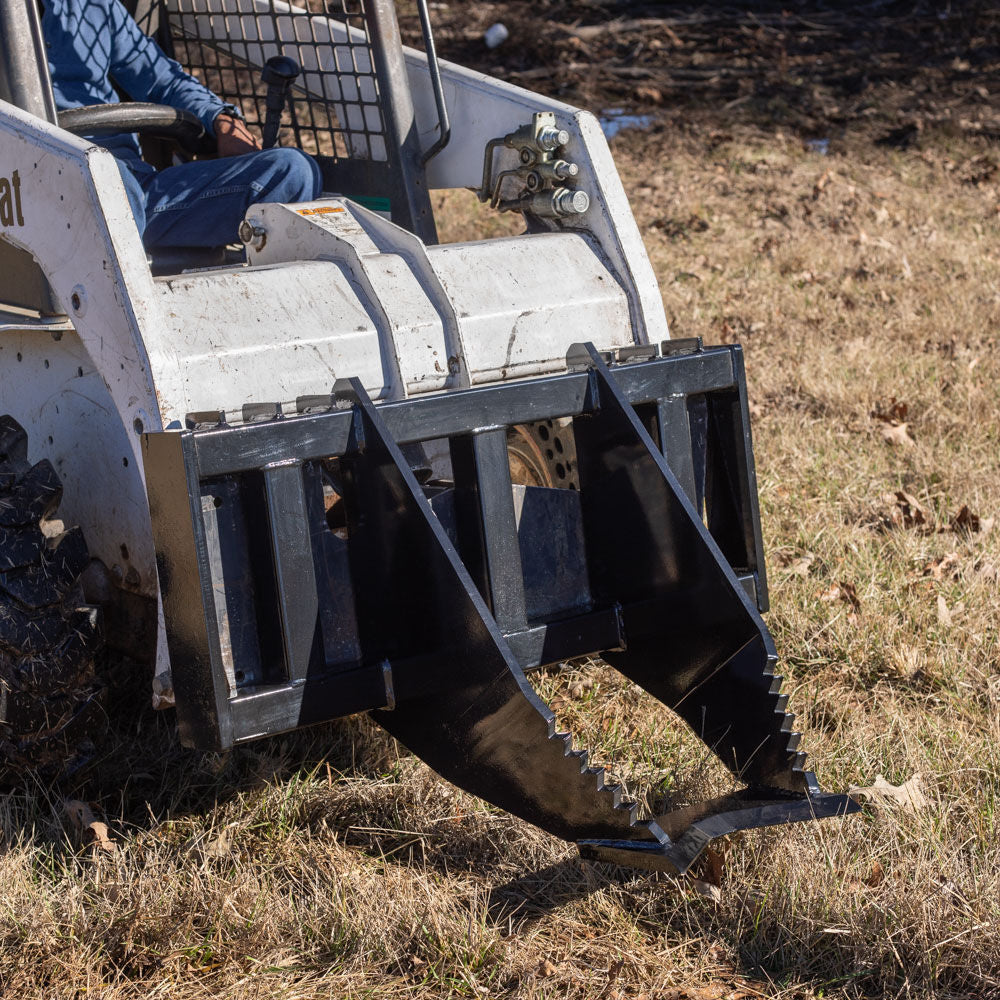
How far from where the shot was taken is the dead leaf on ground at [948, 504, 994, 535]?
4148mm

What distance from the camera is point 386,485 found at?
7.98 feet

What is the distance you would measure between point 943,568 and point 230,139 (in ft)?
7.98

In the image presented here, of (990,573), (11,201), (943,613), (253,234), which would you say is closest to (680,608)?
(943,613)

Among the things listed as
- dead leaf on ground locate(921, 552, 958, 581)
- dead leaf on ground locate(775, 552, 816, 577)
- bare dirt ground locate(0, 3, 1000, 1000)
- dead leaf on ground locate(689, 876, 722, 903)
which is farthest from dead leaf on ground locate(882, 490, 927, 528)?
dead leaf on ground locate(689, 876, 722, 903)

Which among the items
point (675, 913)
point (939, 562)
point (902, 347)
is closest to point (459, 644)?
point (675, 913)

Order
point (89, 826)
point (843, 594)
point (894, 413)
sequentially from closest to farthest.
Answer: point (89, 826) < point (843, 594) < point (894, 413)

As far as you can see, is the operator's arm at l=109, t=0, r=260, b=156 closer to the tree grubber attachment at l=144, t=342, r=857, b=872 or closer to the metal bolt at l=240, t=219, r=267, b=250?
the metal bolt at l=240, t=219, r=267, b=250

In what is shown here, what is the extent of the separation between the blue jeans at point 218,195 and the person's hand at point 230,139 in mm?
406

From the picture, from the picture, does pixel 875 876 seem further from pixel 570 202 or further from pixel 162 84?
pixel 162 84

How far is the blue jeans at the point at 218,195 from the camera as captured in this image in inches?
134

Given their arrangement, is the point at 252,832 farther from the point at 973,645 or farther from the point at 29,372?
the point at 973,645

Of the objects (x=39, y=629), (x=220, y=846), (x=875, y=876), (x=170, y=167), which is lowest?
(x=875, y=876)

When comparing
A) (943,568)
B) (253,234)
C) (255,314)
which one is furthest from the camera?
(943,568)

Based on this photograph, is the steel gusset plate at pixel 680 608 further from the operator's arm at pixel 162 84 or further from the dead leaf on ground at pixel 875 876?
the operator's arm at pixel 162 84
